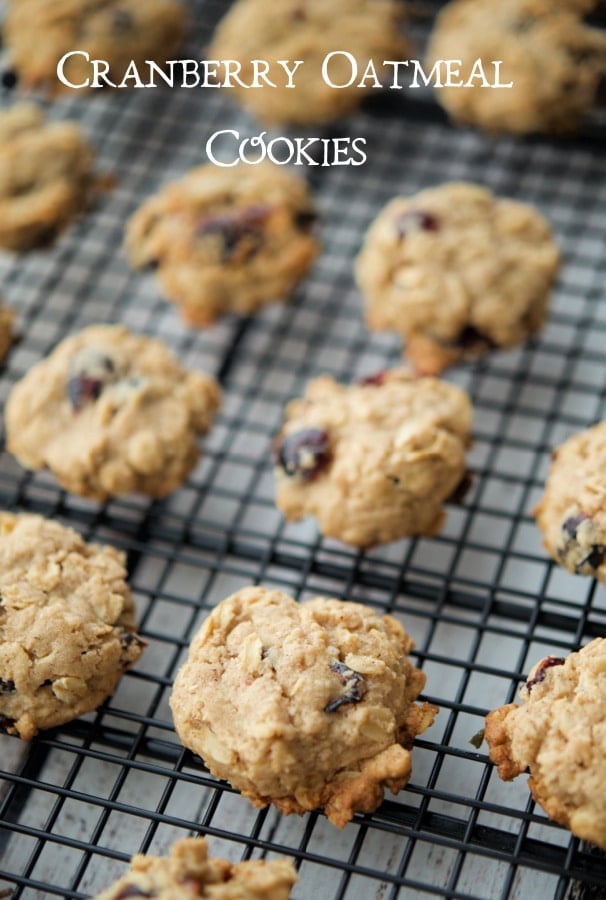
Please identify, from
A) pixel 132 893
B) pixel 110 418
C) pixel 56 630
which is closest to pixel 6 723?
pixel 56 630

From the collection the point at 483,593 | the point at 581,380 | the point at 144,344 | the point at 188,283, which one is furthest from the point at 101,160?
the point at 483,593

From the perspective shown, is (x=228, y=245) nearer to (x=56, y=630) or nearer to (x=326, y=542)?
(x=326, y=542)

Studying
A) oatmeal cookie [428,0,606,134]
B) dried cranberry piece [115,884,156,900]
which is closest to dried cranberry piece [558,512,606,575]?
Answer: dried cranberry piece [115,884,156,900]

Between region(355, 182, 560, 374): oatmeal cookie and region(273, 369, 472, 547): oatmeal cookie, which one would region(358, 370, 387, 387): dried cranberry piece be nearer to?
region(273, 369, 472, 547): oatmeal cookie

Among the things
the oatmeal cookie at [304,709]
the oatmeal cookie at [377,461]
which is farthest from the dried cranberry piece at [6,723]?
the oatmeal cookie at [377,461]

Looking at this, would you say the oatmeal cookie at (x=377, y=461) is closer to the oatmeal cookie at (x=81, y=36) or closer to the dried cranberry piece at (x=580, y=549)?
the dried cranberry piece at (x=580, y=549)

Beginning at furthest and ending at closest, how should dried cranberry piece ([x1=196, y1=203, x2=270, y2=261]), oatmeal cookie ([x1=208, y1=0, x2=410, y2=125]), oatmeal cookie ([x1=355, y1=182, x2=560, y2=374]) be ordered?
oatmeal cookie ([x1=208, y1=0, x2=410, y2=125]), dried cranberry piece ([x1=196, y1=203, x2=270, y2=261]), oatmeal cookie ([x1=355, y1=182, x2=560, y2=374])
